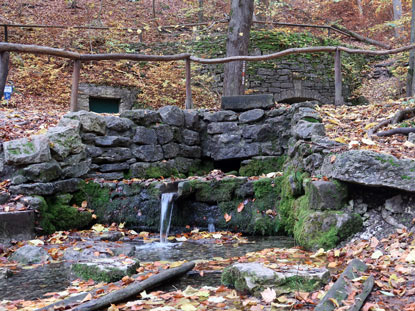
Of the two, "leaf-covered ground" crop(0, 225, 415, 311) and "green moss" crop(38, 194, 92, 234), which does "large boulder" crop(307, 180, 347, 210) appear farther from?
"green moss" crop(38, 194, 92, 234)

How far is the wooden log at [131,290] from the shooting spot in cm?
281

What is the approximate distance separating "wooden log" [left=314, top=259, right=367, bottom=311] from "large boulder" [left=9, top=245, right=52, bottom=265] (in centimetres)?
309

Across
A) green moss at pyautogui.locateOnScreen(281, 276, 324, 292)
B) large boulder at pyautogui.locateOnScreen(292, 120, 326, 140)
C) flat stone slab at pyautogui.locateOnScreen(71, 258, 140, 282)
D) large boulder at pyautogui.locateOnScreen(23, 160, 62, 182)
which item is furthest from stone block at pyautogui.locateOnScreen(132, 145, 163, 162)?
green moss at pyautogui.locateOnScreen(281, 276, 324, 292)

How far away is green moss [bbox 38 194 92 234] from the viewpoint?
5.82 m

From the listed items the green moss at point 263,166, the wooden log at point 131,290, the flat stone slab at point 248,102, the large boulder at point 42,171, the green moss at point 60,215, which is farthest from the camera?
the flat stone slab at point 248,102

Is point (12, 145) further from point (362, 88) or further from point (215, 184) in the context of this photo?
point (362, 88)

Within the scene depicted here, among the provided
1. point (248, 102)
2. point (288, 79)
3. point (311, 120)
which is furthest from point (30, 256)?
point (288, 79)

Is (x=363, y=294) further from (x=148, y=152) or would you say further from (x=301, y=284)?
(x=148, y=152)

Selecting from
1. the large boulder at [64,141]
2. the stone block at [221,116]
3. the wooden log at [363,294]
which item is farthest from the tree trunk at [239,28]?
the wooden log at [363,294]

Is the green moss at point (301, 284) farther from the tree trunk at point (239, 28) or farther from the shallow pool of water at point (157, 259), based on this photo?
the tree trunk at point (239, 28)

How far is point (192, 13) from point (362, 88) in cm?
872

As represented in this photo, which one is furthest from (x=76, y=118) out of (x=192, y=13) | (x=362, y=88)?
(x=192, y=13)

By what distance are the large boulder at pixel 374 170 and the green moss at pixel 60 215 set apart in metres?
3.66

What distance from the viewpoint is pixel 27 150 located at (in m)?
6.02
